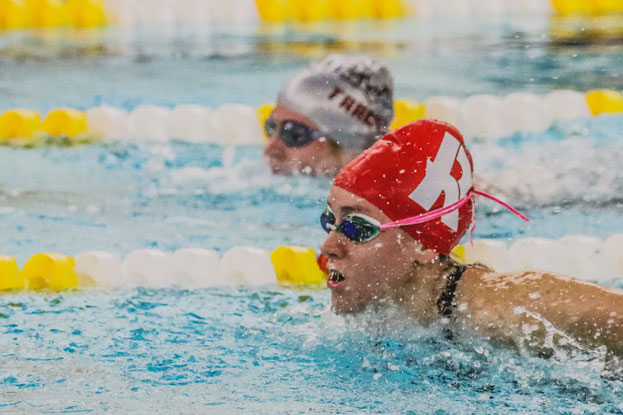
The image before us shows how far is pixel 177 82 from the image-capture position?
7168mm

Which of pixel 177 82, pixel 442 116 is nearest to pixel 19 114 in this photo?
pixel 177 82

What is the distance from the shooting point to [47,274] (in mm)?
3572

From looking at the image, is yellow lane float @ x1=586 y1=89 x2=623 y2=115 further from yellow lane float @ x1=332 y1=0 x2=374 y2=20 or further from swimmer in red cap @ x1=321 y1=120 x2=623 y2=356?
swimmer in red cap @ x1=321 y1=120 x2=623 y2=356

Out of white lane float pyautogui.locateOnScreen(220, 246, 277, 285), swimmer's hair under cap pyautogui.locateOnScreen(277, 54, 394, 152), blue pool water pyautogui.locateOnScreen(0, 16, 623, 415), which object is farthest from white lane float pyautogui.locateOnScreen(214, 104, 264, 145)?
white lane float pyautogui.locateOnScreen(220, 246, 277, 285)

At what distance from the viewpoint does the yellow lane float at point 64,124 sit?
236 inches

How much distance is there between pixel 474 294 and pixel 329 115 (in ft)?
7.29

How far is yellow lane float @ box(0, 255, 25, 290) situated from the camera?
353 cm

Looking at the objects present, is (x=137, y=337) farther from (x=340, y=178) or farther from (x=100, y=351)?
(x=340, y=178)

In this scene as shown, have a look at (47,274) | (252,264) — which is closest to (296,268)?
(252,264)

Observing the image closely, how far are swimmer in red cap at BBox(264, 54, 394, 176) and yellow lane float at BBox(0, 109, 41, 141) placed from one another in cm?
171

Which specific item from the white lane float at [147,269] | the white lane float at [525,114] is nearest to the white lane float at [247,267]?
the white lane float at [147,269]

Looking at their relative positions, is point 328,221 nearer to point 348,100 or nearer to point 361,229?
point 361,229

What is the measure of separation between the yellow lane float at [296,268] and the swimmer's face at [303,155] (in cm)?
115

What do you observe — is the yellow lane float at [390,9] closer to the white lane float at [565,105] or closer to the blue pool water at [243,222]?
the blue pool water at [243,222]
